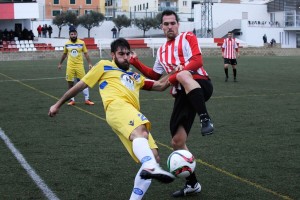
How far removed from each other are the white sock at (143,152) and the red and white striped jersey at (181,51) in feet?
4.49

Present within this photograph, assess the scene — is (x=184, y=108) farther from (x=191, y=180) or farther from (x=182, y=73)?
(x=191, y=180)

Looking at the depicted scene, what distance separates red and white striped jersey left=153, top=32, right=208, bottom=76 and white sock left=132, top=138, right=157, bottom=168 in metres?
1.37

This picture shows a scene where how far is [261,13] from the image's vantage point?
83750 mm

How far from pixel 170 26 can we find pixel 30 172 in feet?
9.06

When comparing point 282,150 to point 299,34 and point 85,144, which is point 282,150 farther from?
point 299,34

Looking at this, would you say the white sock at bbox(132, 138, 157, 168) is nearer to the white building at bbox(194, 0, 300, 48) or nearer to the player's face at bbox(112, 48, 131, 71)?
the player's face at bbox(112, 48, 131, 71)

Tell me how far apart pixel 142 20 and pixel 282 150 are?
6707cm

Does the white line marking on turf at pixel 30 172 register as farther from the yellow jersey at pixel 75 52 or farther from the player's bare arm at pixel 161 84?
the yellow jersey at pixel 75 52

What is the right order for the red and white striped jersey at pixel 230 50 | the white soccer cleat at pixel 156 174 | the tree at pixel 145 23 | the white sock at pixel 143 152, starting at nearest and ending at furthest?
the white soccer cleat at pixel 156 174 < the white sock at pixel 143 152 < the red and white striped jersey at pixel 230 50 < the tree at pixel 145 23

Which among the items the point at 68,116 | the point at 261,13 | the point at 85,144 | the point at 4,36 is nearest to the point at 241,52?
the point at 4,36

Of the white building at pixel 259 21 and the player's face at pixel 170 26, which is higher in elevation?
the white building at pixel 259 21

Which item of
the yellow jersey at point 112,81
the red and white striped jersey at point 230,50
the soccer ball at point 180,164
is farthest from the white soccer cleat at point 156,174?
the red and white striped jersey at point 230,50

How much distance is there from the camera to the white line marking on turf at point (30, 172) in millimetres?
6527

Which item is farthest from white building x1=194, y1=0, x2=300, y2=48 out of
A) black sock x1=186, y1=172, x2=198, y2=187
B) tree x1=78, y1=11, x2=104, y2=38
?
black sock x1=186, y1=172, x2=198, y2=187
